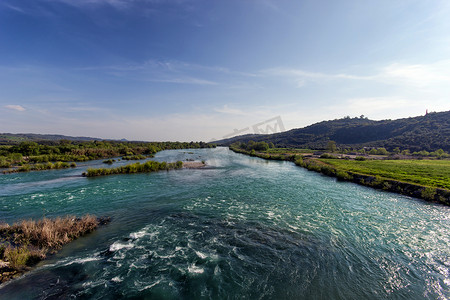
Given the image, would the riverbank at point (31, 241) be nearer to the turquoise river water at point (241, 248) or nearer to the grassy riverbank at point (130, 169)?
the turquoise river water at point (241, 248)

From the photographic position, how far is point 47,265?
27.6 ft

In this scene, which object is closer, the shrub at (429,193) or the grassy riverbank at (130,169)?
the shrub at (429,193)

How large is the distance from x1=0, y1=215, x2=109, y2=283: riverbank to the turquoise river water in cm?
58

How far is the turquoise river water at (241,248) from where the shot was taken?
755 centimetres

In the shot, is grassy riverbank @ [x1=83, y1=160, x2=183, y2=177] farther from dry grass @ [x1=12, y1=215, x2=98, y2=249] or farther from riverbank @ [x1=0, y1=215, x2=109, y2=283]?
dry grass @ [x1=12, y1=215, x2=98, y2=249]

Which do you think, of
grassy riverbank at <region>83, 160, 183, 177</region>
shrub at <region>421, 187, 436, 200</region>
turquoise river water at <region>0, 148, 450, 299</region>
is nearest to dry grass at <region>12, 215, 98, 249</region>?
turquoise river water at <region>0, 148, 450, 299</region>

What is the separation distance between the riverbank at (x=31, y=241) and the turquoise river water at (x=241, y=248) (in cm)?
58

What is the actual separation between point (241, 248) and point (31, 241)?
1214 centimetres

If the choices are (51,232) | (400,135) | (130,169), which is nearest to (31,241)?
(51,232)

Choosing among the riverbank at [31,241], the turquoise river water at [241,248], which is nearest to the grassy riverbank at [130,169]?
the turquoise river water at [241,248]

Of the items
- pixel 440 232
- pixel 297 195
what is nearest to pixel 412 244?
pixel 440 232

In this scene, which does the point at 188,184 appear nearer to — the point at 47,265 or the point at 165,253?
the point at 165,253

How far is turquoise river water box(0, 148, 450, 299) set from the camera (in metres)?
7.55

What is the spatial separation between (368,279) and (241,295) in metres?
6.39
